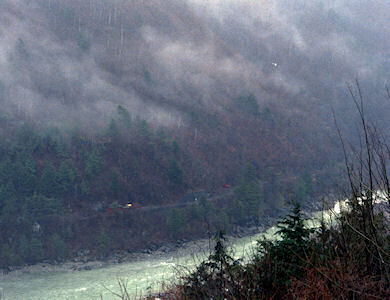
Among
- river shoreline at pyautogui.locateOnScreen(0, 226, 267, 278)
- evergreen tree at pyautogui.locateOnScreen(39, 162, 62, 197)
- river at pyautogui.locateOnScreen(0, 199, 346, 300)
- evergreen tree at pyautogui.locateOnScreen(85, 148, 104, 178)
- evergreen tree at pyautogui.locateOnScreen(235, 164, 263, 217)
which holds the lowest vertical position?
river at pyautogui.locateOnScreen(0, 199, 346, 300)

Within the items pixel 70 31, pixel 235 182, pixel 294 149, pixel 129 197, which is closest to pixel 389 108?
pixel 294 149

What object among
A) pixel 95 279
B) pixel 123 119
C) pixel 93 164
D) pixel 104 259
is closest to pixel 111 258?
pixel 104 259

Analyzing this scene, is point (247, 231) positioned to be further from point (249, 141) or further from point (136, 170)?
point (249, 141)

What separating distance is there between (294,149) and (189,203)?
33.9 m

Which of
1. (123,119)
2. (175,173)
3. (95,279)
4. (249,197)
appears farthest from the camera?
(123,119)

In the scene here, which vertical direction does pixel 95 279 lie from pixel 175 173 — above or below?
below

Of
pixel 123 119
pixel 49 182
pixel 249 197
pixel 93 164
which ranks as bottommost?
pixel 249 197

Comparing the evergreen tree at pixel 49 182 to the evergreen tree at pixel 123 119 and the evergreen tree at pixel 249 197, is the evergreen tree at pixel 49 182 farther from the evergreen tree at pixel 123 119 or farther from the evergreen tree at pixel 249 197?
the evergreen tree at pixel 249 197

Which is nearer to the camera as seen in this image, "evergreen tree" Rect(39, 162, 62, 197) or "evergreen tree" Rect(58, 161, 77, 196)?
"evergreen tree" Rect(39, 162, 62, 197)

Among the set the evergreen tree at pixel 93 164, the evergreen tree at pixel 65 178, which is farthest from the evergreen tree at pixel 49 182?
the evergreen tree at pixel 93 164

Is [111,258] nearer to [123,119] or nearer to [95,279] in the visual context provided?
[95,279]

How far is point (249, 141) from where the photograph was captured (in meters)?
77.2

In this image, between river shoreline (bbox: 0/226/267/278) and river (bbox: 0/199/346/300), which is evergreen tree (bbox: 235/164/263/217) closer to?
river shoreline (bbox: 0/226/267/278)

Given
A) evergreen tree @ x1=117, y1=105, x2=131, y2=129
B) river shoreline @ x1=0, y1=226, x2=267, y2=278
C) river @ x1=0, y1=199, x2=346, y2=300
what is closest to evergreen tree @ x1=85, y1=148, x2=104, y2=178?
evergreen tree @ x1=117, y1=105, x2=131, y2=129
